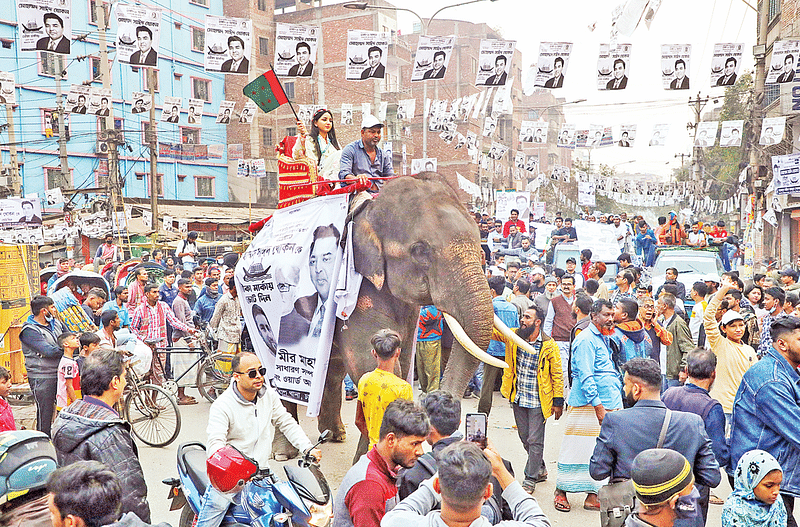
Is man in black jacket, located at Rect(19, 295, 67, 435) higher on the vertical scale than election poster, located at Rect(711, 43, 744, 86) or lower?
lower

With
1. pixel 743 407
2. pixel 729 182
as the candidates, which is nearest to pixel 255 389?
pixel 743 407

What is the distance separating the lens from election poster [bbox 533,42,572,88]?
15.3m

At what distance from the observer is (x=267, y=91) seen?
9.03 meters

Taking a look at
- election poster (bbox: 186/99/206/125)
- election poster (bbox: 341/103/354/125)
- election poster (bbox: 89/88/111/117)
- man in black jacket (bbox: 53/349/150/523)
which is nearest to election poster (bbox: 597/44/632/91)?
man in black jacket (bbox: 53/349/150/523)

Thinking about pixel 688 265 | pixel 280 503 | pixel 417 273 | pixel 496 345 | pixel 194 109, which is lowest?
pixel 496 345

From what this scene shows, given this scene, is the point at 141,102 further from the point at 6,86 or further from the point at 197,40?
the point at 197,40

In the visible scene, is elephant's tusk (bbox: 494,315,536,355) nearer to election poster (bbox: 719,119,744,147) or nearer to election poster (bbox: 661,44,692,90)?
election poster (bbox: 661,44,692,90)

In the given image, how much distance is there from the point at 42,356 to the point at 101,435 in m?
3.94

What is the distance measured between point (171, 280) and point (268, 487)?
8.73 m

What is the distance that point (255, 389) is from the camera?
438 centimetres

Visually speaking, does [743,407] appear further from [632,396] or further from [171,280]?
[171,280]

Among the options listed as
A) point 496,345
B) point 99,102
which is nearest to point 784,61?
point 496,345

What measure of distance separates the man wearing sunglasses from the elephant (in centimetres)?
204

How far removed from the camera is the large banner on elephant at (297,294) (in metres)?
6.98
